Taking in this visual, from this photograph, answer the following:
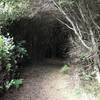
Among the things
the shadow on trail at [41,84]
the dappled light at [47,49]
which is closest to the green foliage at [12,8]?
the dappled light at [47,49]

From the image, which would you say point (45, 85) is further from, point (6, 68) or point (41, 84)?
point (6, 68)

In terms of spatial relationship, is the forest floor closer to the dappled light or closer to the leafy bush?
the dappled light

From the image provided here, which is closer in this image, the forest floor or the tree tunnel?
the forest floor

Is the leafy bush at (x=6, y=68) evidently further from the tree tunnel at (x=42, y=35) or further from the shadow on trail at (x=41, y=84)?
the tree tunnel at (x=42, y=35)

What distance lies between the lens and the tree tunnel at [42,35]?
9.62m

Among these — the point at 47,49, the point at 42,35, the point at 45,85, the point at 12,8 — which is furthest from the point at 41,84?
the point at 47,49

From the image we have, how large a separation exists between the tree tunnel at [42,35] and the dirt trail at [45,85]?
3.46 feet

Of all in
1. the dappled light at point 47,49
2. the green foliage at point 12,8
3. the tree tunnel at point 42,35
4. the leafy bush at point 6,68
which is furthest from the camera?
the tree tunnel at point 42,35

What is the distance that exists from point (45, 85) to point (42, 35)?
11.4 ft

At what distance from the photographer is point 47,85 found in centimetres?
777

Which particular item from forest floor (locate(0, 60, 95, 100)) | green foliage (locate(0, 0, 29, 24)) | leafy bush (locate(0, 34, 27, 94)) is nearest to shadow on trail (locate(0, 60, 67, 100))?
forest floor (locate(0, 60, 95, 100))

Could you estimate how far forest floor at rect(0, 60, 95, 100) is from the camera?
21.8 feet

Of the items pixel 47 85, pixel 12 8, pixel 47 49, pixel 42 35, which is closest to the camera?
pixel 47 85

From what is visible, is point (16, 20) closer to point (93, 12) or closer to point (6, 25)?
point (6, 25)
